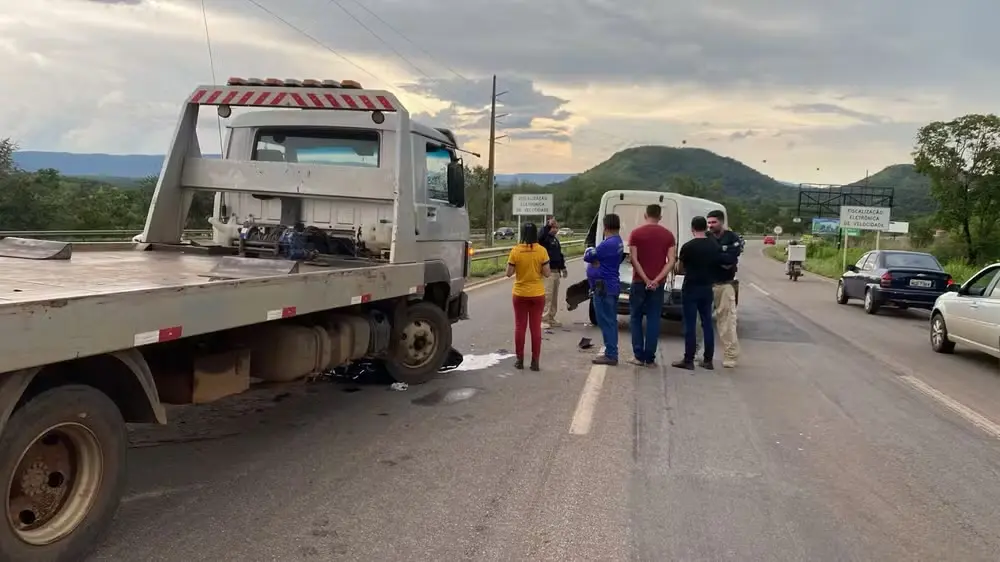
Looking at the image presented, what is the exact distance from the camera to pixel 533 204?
38688 millimetres

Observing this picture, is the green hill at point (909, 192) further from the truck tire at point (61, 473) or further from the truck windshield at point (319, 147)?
the truck tire at point (61, 473)

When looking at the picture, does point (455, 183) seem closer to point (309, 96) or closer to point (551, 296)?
point (309, 96)

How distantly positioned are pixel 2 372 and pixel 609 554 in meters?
2.83

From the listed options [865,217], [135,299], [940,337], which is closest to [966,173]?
[865,217]

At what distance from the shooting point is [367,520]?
4336 mm

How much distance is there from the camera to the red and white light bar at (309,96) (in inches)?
281

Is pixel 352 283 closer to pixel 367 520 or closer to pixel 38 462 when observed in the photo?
pixel 367 520

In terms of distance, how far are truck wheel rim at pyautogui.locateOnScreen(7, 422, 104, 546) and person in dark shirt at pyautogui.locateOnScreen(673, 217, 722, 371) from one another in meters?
6.84

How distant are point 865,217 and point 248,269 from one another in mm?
33263

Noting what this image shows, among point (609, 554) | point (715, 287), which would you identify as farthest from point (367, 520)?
point (715, 287)

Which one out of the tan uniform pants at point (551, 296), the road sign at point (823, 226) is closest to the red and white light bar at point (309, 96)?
the tan uniform pants at point (551, 296)

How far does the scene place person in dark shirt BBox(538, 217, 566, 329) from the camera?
41.5 feet

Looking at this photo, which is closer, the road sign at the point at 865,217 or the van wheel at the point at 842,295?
the van wheel at the point at 842,295

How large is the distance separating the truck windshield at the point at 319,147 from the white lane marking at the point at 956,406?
19.7 feet
